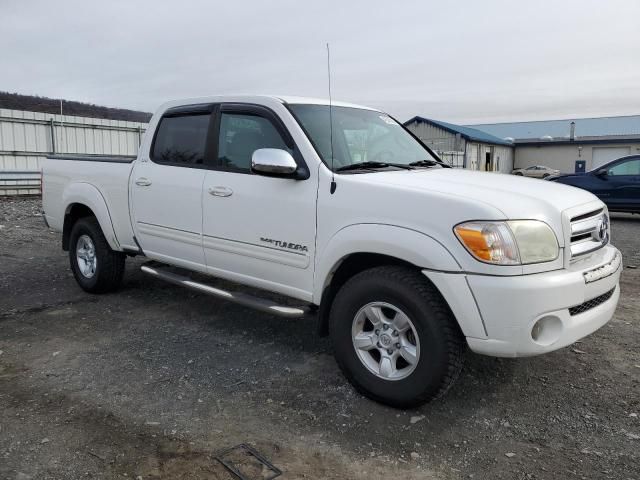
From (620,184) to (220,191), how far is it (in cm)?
1183

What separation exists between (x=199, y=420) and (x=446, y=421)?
1460 mm

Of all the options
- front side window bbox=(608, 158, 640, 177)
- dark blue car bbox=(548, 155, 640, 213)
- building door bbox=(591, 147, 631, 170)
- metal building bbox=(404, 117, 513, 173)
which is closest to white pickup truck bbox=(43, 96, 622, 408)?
dark blue car bbox=(548, 155, 640, 213)

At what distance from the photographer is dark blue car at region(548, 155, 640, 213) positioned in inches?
509

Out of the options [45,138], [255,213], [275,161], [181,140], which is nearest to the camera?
[275,161]

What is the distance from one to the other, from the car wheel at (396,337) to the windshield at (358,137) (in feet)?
3.11

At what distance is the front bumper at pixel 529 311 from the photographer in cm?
292

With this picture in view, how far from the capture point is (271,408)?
3443 mm

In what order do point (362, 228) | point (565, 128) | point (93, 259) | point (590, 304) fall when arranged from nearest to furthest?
point (590, 304) < point (362, 228) < point (93, 259) < point (565, 128)

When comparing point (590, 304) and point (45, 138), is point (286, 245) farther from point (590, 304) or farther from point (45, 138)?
point (45, 138)

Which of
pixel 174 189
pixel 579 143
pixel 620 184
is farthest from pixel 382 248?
pixel 579 143

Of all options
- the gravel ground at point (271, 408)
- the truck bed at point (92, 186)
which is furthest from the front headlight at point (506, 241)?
the truck bed at point (92, 186)

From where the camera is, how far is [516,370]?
13.1ft

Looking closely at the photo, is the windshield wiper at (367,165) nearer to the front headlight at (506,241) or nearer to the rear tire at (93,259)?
the front headlight at (506,241)

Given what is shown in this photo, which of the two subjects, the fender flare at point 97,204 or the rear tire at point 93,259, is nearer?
the fender flare at point 97,204
